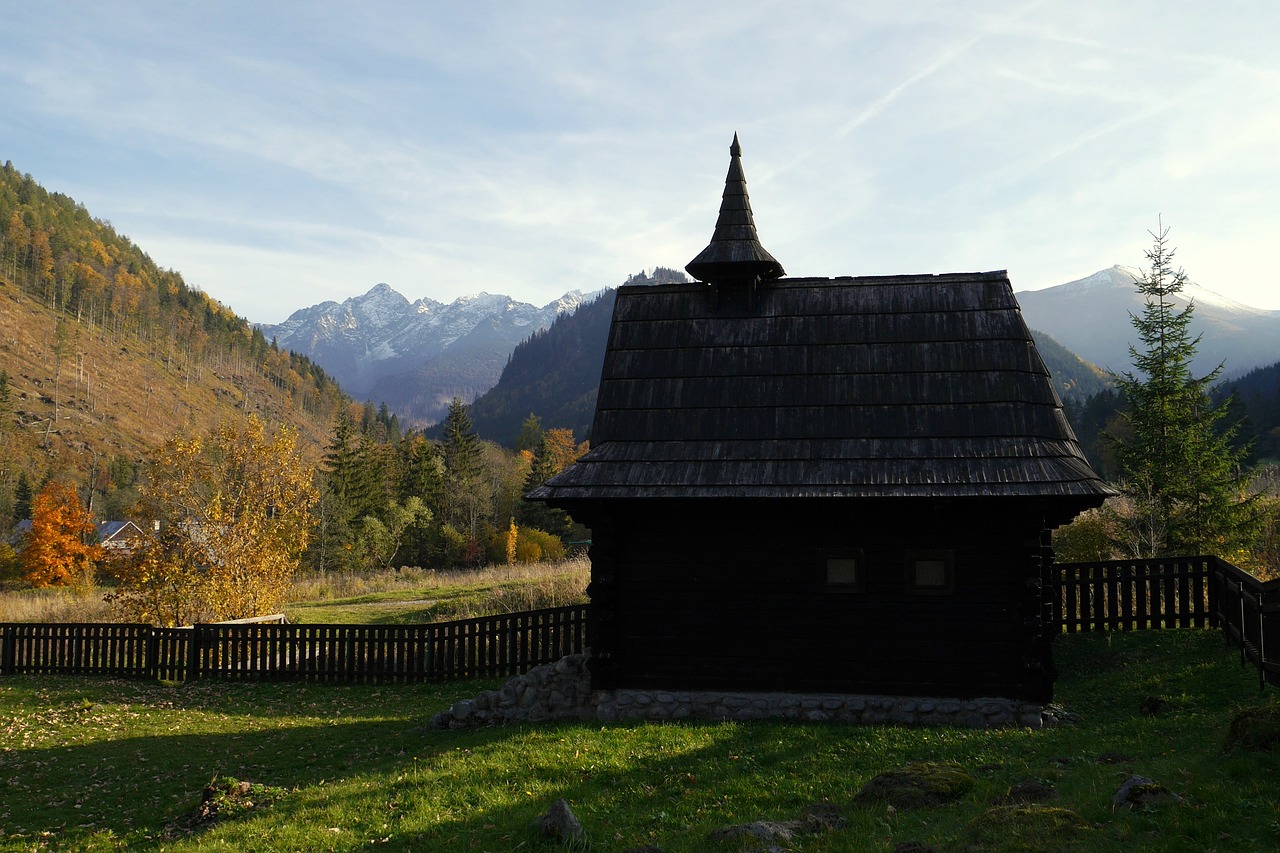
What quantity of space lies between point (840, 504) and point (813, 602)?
1627 millimetres

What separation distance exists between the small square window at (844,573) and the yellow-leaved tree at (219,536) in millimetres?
18109

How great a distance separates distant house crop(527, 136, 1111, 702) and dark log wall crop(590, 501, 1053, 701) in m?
0.03

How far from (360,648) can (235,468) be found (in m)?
9.38

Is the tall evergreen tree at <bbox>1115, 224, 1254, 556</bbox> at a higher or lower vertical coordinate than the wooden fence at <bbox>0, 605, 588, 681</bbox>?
higher

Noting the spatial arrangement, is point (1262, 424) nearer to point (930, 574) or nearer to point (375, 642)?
point (930, 574)

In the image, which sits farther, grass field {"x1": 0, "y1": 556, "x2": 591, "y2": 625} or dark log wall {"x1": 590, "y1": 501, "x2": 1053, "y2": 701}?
grass field {"x1": 0, "y1": 556, "x2": 591, "y2": 625}

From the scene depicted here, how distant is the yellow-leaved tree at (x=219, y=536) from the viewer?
2395 centimetres

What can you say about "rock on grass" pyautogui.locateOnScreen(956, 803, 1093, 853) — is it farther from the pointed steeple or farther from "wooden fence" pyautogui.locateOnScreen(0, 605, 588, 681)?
"wooden fence" pyautogui.locateOnScreen(0, 605, 588, 681)

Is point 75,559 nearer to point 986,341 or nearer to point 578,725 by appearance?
point 578,725

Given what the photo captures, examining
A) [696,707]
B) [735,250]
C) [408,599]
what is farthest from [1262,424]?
[696,707]

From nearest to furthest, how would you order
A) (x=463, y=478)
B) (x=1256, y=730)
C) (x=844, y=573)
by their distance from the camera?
(x=1256, y=730) → (x=844, y=573) → (x=463, y=478)

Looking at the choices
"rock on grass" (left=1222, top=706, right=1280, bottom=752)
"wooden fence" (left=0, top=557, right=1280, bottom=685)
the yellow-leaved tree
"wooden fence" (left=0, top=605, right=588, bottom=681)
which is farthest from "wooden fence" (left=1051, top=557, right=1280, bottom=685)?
the yellow-leaved tree

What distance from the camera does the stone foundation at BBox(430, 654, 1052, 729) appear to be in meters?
12.4

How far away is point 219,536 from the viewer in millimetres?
24062
